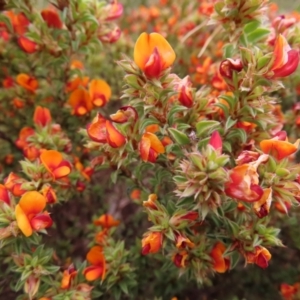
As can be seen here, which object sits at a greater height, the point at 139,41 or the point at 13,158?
the point at 139,41

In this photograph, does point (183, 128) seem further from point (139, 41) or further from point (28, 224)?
point (28, 224)

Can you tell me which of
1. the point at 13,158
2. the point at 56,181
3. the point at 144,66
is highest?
the point at 144,66

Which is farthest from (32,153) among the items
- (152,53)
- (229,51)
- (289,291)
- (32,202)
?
(289,291)

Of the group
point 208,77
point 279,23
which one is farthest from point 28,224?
point 279,23

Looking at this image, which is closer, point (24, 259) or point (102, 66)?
point (24, 259)

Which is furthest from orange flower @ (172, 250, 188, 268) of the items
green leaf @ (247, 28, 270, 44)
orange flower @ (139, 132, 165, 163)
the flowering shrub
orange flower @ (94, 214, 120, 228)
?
green leaf @ (247, 28, 270, 44)

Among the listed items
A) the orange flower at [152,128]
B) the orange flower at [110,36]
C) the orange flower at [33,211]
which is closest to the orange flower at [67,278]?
the orange flower at [33,211]

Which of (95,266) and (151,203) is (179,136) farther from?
(95,266)

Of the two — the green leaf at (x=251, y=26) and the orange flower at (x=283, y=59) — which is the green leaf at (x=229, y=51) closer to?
the green leaf at (x=251, y=26)
